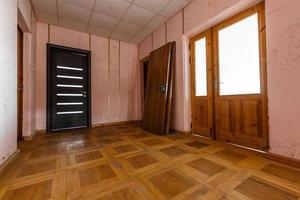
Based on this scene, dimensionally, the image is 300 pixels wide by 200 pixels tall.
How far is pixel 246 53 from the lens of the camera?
2199 millimetres

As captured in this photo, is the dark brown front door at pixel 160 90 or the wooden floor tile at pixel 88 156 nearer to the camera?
the wooden floor tile at pixel 88 156

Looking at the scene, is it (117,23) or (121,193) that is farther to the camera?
(117,23)

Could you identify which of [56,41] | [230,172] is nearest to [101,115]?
[56,41]

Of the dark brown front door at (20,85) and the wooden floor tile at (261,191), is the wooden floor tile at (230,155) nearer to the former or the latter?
the wooden floor tile at (261,191)

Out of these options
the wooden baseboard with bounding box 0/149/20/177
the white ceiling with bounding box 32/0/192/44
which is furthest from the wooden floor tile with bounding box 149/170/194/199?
the white ceiling with bounding box 32/0/192/44

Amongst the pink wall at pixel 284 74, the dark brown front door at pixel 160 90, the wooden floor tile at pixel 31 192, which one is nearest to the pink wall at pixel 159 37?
the dark brown front door at pixel 160 90

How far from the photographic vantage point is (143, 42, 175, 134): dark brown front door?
130 inches

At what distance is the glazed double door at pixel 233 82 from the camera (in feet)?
6.64

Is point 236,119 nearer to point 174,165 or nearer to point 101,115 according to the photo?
point 174,165

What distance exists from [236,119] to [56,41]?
4769 millimetres

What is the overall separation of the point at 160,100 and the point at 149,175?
7.24 ft

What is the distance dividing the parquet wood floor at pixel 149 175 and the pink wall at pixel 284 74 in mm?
311

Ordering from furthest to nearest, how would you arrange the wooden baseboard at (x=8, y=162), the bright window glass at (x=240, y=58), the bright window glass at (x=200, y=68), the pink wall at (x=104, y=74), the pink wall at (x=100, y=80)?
1. the pink wall at (x=100, y=80)
2. the pink wall at (x=104, y=74)
3. the bright window glass at (x=200, y=68)
4. the bright window glass at (x=240, y=58)
5. the wooden baseboard at (x=8, y=162)

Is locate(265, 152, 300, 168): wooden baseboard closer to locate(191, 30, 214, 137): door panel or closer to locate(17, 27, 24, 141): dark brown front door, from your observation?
locate(191, 30, 214, 137): door panel
